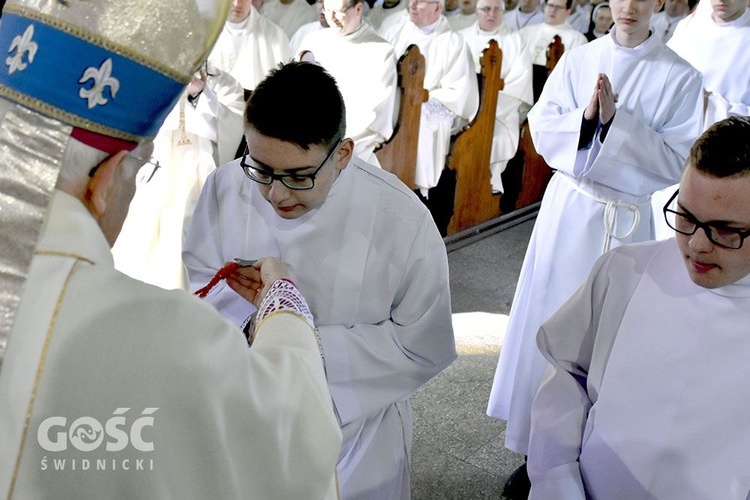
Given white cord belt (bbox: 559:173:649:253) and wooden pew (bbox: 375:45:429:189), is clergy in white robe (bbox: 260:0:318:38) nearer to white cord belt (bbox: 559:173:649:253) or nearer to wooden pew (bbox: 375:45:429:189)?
wooden pew (bbox: 375:45:429:189)

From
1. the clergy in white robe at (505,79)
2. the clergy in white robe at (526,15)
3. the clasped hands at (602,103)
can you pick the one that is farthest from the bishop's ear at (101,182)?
the clergy in white robe at (526,15)

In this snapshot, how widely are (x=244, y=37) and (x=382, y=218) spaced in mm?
4271

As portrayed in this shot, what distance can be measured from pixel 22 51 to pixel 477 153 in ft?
18.8

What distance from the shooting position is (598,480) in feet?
6.15

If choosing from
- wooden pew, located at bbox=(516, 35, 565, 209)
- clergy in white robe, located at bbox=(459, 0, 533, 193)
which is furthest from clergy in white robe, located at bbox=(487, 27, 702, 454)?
wooden pew, located at bbox=(516, 35, 565, 209)

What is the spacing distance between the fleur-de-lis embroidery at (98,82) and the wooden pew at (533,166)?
20.8 ft

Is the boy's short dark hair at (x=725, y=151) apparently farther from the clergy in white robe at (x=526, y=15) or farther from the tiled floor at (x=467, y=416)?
the clergy in white robe at (x=526, y=15)

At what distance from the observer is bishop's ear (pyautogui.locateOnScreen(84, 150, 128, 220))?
125cm

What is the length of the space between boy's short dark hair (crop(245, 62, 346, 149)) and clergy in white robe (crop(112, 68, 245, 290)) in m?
2.71

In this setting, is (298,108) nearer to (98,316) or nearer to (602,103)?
(98,316)

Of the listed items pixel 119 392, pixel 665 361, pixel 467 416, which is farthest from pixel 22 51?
pixel 467 416

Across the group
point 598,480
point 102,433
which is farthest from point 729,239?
point 102,433

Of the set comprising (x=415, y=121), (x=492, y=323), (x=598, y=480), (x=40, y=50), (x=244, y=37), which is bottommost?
(x=492, y=323)

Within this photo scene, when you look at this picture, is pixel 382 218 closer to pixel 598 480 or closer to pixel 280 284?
pixel 280 284
